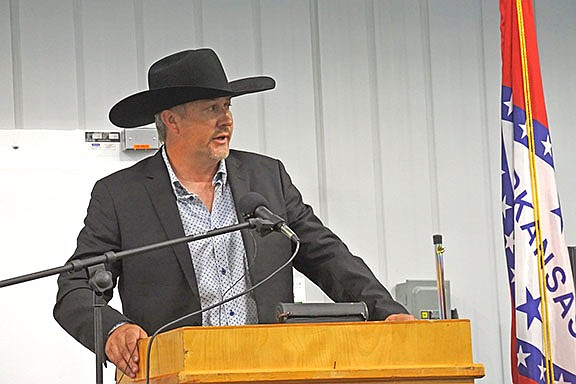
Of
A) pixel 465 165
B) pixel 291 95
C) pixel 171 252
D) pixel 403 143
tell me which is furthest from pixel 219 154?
pixel 465 165

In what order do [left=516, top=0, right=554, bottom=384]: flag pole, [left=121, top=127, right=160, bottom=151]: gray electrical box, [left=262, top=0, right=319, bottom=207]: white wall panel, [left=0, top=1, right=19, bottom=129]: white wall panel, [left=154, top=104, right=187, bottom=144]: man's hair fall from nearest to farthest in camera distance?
1. [left=154, top=104, right=187, bottom=144]: man's hair
2. [left=516, top=0, right=554, bottom=384]: flag pole
3. [left=0, top=1, right=19, bottom=129]: white wall panel
4. [left=121, top=127, right=160, bottom=151]: gray electrical box
5. [left=262, top=0, right=319, bottom=207]: white wall panel

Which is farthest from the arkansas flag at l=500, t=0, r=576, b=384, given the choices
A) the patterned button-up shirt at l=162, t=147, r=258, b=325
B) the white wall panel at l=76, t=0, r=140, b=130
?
the white wall panel at l=76, t=0, r=140, b=130

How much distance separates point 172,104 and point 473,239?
2499 mm

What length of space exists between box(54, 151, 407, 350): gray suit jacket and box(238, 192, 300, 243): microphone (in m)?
0.65

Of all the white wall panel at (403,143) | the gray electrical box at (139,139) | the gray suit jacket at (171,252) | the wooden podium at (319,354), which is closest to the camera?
the wooden podium at (319,354)

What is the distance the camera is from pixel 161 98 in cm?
364

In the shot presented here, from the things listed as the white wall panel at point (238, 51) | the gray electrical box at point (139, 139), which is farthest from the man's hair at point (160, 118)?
the white wall panel at point (238, 51)

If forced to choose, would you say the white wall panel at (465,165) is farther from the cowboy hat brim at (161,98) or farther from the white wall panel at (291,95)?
the cowboy hat brim at (161,98)

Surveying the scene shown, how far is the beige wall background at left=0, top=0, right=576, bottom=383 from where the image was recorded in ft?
17.0

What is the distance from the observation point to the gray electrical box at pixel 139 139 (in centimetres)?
526

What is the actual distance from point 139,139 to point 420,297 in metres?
1.53

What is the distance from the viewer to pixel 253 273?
341cm

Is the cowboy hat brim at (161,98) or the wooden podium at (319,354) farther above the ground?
→ the cowboy hat brim at (161,98)

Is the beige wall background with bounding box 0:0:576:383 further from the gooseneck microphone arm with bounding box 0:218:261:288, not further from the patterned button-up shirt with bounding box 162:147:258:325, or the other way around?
the gooseneck microphone arm with bounding box 0:218:261:288
